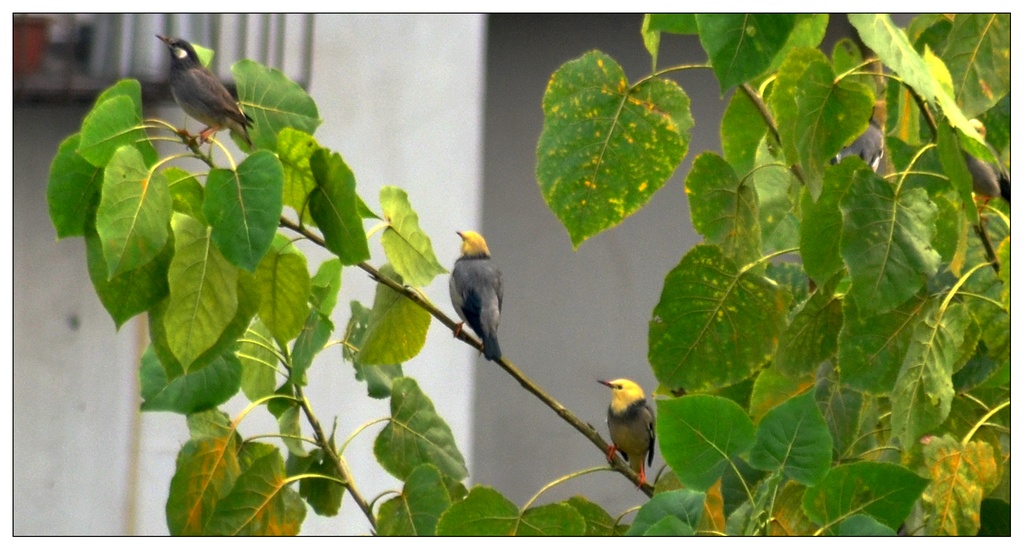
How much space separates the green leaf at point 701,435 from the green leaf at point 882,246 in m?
0.22

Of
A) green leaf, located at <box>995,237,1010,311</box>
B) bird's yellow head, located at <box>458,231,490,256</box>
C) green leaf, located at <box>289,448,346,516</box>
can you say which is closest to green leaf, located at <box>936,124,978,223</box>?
green leaf, located at <box>995,237,1010,311</box>

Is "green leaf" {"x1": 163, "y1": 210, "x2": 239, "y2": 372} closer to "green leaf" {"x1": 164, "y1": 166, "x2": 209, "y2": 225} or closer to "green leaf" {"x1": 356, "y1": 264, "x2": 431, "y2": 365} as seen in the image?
"green leaf" {"x1": 164, "y1": 166, "x2": 209, "y2": 225}

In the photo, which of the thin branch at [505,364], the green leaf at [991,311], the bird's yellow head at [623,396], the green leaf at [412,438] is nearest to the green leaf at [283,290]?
the thin branch at [505,364]

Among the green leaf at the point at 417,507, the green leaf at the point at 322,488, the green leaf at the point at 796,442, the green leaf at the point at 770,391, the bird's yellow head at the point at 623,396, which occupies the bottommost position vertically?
the bird's yellow head at the point at 623,396

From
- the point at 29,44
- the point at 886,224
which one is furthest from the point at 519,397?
the point at 886,224

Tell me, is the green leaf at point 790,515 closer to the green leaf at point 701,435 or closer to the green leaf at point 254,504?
Result: the green leaf at point 701,435

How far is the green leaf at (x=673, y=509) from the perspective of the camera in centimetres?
95

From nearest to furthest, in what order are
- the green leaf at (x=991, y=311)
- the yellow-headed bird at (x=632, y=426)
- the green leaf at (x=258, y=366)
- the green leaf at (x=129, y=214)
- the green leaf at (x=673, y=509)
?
1. the green leaf at (x=673, y=509)
2. the green leaf at (x=129, y=214)
3. the green leaf at (x=991, y=311)
4. the green leaf at (x=258, y=366)
5. the yellow-headed bird at (x=632, y=426)

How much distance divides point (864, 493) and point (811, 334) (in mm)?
330

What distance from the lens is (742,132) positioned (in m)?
1.44

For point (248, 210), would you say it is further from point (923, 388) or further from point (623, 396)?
point (623, 396)

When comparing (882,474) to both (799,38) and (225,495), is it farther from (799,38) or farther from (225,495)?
(225,495)

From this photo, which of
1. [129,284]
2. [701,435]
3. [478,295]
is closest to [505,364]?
[701,435]

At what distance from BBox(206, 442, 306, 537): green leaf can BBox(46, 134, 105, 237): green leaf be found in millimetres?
375
